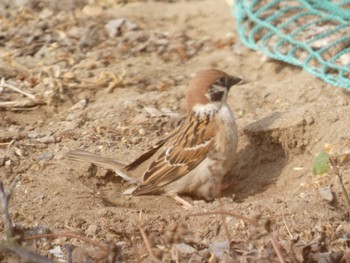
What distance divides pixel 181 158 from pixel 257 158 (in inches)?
25.5

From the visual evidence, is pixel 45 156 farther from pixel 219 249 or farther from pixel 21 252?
pixel 21 252

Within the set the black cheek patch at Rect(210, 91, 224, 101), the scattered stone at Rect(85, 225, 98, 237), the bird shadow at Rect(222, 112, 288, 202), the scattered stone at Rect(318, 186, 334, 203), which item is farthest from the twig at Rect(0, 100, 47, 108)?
the scattered stone at Rect(318, 186, 334, 203)

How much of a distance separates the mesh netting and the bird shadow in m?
0.72

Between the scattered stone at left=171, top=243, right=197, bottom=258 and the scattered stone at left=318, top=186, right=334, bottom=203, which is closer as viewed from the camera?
the scattered stone at left=171, top=243, right=197, bottom=258

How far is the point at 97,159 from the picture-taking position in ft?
18.5

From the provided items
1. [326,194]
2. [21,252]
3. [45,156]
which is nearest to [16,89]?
[45,156]

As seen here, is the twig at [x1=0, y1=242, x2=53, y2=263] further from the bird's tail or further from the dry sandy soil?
the bird's tail

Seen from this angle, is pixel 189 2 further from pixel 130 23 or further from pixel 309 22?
pixel 309 22

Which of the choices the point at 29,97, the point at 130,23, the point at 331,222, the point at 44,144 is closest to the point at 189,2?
the point at 130,23

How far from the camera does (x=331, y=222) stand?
4676mm

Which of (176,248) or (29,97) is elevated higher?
(176,248)

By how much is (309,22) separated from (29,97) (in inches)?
100.0

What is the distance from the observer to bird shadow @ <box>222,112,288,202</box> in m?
5.93

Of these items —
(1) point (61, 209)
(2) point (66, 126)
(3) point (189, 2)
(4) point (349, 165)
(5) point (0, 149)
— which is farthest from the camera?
(3) point (189, 2)
